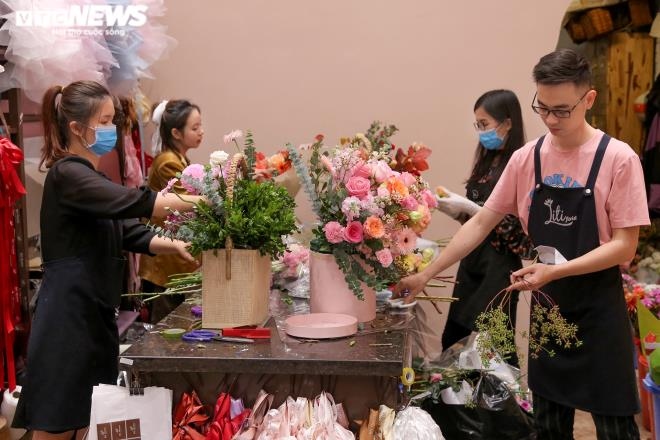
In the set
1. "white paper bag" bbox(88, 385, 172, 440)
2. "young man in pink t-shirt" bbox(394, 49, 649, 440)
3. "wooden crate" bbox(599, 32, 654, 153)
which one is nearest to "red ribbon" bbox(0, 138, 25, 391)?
"white paper bag" bbox(88, 385, 172, 440)

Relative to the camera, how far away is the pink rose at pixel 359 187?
2332 millimetres

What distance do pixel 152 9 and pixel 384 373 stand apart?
10.3ft

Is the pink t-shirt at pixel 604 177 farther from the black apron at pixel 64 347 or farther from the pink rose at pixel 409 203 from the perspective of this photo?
the black apron at pixel 64 347

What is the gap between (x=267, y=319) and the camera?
243 centimetres

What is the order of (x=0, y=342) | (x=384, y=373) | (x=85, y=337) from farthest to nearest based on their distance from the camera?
1. (x=0, y=342)
2. (x=85, y=337)
3. (x=384, y=373)

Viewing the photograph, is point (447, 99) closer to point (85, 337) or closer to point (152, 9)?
point (152, 9)

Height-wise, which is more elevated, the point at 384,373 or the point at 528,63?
the point at 528,63

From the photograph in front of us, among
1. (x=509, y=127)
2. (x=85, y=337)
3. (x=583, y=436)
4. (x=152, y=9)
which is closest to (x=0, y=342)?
(x=85, y=337)

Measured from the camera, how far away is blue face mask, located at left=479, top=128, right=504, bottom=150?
3549 millimetres

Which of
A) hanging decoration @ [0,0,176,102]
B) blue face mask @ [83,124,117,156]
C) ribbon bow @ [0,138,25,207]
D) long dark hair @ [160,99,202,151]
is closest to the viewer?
blue face mask @ [83,124,117,156]

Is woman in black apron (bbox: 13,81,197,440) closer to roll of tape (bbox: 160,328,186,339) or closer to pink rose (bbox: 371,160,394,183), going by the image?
roll of tape (bbox: 160,328,186,339)

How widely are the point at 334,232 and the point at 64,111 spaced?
0.99m

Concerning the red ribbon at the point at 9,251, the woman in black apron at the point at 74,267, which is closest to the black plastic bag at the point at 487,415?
the woman in black apron at the point at 74,267

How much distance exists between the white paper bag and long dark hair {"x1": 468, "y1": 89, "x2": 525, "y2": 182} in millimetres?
1944
